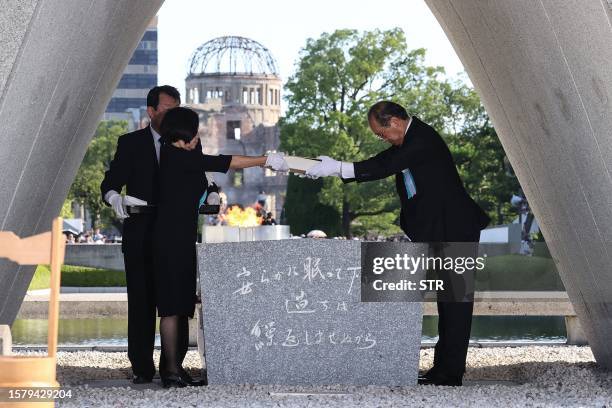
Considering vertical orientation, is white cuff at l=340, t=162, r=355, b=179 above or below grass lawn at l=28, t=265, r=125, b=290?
above

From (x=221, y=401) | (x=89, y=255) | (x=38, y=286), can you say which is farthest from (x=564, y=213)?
(x=89, y=255)

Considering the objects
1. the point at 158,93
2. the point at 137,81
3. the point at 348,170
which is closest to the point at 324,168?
the point at 348,170

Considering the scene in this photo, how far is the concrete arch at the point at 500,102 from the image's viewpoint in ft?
21.8

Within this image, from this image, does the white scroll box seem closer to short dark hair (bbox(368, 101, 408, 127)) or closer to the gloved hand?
the gloved hand

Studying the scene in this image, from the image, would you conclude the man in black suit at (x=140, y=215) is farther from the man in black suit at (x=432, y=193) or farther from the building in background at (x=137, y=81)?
the building in background at (x=137, y=81)

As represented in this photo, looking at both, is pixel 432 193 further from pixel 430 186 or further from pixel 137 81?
pixel 137 81

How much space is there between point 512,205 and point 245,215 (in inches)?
716

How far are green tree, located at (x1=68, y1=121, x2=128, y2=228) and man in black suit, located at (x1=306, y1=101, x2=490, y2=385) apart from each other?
51471 mm

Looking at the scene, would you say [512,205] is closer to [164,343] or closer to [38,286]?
[38,286]

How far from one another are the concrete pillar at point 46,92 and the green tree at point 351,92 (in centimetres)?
3530

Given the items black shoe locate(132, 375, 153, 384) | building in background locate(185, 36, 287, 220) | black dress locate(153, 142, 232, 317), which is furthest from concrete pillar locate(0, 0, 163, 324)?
building in background locate(185, 36, 287, 220)

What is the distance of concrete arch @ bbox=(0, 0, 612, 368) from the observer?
6.63 metres

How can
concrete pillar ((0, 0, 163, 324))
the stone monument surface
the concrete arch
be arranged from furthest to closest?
the stone monument surface
the concrete arch
concrete pillar ((0, 0, 163, 324))

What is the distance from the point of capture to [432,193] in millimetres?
8047
